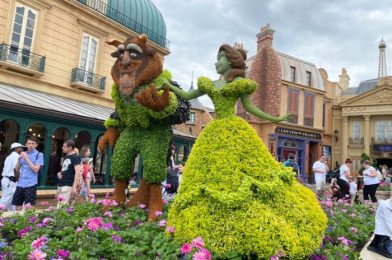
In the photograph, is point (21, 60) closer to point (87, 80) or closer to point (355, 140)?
point (87, 80)

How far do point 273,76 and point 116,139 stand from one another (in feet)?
62.3

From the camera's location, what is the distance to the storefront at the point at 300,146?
70.8 feet

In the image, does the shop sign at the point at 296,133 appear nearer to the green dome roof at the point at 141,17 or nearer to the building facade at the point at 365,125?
the building facade at the point at 365,125

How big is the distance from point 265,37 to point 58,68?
15.8 metres

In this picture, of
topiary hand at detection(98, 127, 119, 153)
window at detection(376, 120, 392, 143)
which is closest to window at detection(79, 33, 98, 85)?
topiary hand at detection(98, 127, 119, 153)

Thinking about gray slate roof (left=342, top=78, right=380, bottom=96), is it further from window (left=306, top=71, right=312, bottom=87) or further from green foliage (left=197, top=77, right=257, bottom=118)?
green foliage (left=197, top=77, right=257, bottom=118)

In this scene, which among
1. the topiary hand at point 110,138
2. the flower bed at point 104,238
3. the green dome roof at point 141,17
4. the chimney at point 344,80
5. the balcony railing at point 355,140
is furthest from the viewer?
the chimney at point 344,80

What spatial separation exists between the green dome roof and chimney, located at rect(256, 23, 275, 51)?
9122 mm

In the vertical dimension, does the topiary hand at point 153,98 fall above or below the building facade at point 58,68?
below

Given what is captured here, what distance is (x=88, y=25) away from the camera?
1277 centimetres

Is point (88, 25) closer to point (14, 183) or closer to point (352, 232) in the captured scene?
point (14, 183)

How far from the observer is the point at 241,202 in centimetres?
268

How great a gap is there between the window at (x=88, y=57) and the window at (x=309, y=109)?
1634cm

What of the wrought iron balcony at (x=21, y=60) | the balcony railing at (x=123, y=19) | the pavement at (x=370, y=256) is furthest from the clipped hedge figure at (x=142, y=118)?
the balcony railing at (x=123, y=19)
